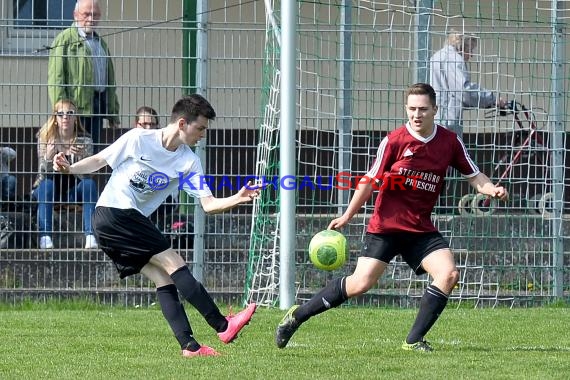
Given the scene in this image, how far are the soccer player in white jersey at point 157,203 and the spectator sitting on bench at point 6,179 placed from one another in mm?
4055

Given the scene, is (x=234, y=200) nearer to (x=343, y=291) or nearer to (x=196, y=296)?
(x=196, y=296)

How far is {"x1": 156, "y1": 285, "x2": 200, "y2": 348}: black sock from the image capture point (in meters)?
7.75

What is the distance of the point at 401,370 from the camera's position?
7.03 m

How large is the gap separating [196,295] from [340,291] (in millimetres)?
1031

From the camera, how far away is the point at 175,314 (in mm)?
7805

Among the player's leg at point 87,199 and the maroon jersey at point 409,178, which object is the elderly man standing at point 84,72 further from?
the maroon jersey at point 409,178

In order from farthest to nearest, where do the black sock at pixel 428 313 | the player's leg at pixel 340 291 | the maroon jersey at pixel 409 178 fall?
1. the maroon jersey at pixel 409 178
2. the player's leg at pixel 340 291
3. the black sock at pixel 428 313

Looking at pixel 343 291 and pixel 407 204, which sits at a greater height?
pixel 407 204

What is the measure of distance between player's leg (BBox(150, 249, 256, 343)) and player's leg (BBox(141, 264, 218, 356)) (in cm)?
6

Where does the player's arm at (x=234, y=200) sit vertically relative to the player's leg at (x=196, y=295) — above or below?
above

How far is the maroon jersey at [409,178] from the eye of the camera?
27.3 feet

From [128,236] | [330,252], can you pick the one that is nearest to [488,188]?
[330,252]

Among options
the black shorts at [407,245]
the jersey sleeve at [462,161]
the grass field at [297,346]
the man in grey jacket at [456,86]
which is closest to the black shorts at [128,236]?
the grass field at [297,346]

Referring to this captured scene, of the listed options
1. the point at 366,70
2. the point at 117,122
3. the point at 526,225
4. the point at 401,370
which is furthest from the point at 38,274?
the point at 401,370
